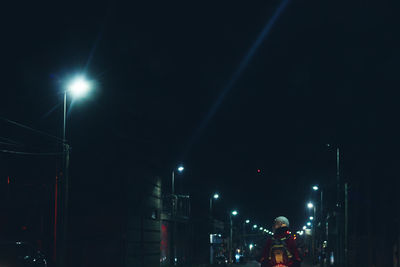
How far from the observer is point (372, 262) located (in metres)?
43.9

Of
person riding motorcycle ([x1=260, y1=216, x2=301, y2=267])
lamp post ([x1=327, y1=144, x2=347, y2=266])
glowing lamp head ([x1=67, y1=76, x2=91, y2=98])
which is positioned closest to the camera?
person riding motorcycle ([x1=260, y1=216, x2=301, y2=267])

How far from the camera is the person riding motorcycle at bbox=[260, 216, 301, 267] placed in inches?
391

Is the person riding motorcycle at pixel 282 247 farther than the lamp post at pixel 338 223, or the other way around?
the lamp post at pixel 338 223

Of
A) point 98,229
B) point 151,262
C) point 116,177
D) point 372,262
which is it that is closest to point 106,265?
point 98,229

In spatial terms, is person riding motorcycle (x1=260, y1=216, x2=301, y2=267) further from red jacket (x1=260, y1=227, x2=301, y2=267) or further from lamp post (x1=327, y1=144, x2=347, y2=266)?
lamp post (x1=327, y1=144, x2=347, y2=266)

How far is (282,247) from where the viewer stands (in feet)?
32.8

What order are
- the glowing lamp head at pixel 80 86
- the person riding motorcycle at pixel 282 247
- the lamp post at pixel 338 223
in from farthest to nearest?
1. the lamp post at pixel 338 223
2. the glowing lamp head at pixel 80 86
3. the person riding motorcycle at pixel 282 247

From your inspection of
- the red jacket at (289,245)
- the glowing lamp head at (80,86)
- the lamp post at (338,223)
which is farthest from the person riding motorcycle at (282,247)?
the lamp post at (338,223)

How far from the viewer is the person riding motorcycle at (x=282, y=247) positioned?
9.94 meters

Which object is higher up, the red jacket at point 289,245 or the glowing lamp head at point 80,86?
the glowing lamp head at point 80,86

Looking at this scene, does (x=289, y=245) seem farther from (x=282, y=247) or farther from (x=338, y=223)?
(x=338, y=223)

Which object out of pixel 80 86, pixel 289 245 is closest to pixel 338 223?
pixel 80 86

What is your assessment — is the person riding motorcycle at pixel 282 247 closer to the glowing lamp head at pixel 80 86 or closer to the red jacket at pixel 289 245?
the red jacket at pixel 289 245

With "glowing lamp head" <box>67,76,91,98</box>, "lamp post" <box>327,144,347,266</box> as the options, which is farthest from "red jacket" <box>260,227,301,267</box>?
"lamp post" <box>327,144,347,266</box>
